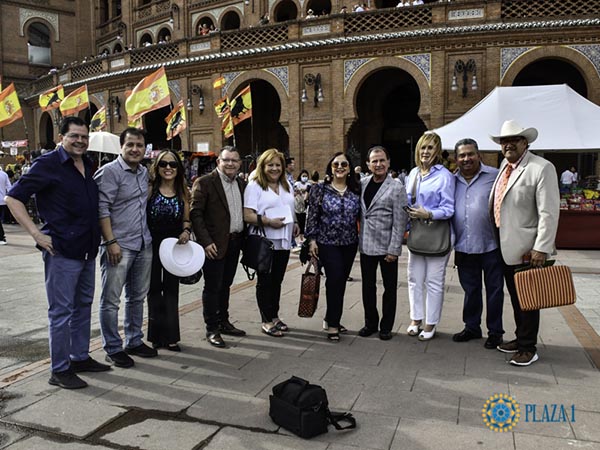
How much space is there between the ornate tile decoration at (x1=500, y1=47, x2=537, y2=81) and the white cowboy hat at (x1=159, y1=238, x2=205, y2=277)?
635 inches

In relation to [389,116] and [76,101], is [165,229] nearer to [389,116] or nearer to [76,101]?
[76,101]

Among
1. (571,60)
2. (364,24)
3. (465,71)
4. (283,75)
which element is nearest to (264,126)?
(283,75)

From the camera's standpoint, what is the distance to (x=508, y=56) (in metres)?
17.9

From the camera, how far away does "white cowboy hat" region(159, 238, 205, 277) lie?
4.72 metres

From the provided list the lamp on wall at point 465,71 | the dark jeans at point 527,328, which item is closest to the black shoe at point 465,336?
the dark jeans at point 527,328

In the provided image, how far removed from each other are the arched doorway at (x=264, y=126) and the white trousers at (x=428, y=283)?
19.8 metres

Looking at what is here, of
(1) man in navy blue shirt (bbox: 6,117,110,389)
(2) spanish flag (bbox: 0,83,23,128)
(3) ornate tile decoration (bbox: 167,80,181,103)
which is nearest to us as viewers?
(1) man in navy blue shirt (bbox: 6,117,110,389)

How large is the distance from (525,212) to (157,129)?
2742 cm

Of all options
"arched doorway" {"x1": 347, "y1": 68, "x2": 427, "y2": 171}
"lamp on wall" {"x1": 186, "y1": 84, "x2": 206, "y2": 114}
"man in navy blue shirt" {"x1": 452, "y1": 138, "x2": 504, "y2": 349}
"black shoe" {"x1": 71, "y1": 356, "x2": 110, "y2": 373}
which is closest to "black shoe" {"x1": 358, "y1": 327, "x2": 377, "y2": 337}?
"man in navy blue shirt" {"x1": 452, "y1": 138, "x2": 504, "y2": 349}

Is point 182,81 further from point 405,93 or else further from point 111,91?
point 405,93

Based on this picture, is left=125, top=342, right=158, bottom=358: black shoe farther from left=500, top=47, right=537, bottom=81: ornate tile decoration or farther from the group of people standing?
left=500, top=47, right=537, bottom=81: ornate tile decoration

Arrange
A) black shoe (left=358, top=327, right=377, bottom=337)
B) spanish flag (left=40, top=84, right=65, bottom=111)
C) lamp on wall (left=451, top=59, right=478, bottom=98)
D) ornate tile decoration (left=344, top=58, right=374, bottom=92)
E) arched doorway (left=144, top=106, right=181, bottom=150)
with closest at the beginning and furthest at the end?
black shoe (left=358, top=327, right=377, bottom=337)
lamp on wall (left=451, top=59, right=478, bottom=98)
ornate tile decoration (left=344, top=58, right=374, bottom=92)
spanish flag (left=40, top=84, right=65, bottom=111)
arched doorway (left=144, top=106, right=181, bottom=150)

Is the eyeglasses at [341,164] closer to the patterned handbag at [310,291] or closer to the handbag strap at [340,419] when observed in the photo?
the patterned handbag at [310,291]

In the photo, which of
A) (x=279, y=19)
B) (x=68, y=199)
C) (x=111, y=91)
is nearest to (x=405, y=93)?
(x=279, y=19)
